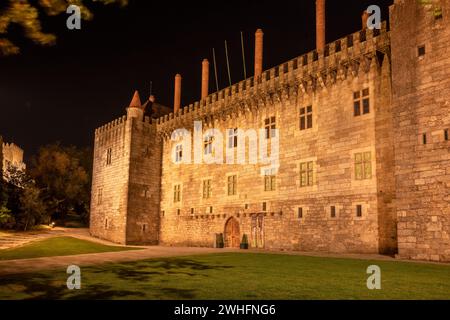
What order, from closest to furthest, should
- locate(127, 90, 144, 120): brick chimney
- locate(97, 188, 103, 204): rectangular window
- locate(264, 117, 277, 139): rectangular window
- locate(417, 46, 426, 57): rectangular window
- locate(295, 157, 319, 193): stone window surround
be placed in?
1. locate(417, 46, 426, 57): rectangular window
2. locate(295, 157, 319, 193): stone window surround
3. locate(264, 117, 277, 139): rectangular window
4. locate(127, 90, 144, 120): brick chimney
5. locate(97, 188, 103, 204): rectangular window

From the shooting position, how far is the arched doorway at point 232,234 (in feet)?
78.4

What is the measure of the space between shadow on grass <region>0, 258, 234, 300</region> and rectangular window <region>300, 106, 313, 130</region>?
1193cm

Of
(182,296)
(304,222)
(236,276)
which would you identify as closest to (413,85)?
(304,222)

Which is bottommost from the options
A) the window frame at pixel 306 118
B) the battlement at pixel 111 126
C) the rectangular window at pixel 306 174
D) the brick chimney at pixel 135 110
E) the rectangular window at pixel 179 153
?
the rectangular window at pixel 306 174

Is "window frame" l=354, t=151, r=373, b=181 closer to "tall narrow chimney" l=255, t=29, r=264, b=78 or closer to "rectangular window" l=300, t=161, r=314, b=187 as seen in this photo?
"rectangular window" l=300, t=161, r=314, b=187

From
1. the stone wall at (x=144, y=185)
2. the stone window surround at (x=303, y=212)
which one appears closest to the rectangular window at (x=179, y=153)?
the stone wall at (x=144, y=185)

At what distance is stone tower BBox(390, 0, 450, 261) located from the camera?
14312mm

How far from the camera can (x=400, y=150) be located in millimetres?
15703

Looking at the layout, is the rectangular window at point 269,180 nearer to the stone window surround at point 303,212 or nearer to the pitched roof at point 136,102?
the stone window surround at point 303,212

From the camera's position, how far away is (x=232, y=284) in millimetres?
8195

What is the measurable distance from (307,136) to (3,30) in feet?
54.6

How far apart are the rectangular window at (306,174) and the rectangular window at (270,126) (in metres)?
2.97

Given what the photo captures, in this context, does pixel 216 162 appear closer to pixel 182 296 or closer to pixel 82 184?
pixel 182 296

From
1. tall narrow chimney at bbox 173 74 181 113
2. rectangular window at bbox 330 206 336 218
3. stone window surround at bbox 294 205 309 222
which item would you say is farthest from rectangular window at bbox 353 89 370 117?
tall narrow chimney at bbox 173 74 181 113
